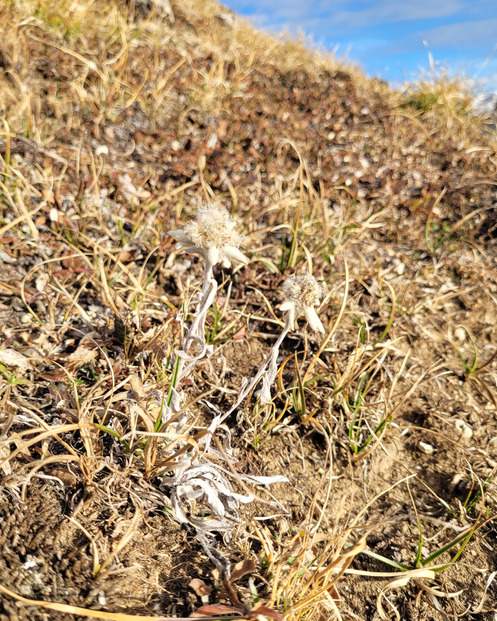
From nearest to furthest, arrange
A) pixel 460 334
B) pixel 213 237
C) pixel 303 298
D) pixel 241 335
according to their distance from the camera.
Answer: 1. pixel 213 237
2. pixel 303 298
3. pixel 241 335
4. pixel 460 334

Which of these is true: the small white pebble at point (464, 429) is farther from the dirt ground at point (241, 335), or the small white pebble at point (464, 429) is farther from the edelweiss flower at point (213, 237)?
the edelweiss flower at point (213, 237)

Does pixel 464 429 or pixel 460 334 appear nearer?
pixel 464 429

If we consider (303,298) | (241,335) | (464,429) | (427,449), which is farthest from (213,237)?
(464,429)

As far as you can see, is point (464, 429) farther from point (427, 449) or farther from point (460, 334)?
point (460, 334)

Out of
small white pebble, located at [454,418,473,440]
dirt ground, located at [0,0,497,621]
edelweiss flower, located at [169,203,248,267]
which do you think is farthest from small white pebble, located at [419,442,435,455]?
edelweiss flower, located at [169,203,248,267]

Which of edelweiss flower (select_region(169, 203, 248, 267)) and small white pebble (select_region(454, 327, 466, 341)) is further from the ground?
small white pebble (select_region(454, 327, 466, 341))

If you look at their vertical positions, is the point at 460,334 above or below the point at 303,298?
above

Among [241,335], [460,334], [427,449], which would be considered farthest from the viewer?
[460,334]

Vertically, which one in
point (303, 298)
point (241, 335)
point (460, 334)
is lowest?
point (241, 335)

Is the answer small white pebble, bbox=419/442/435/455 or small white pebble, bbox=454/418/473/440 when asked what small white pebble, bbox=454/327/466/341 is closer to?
small white pebble, bbox=454/418/473/440
